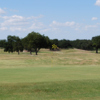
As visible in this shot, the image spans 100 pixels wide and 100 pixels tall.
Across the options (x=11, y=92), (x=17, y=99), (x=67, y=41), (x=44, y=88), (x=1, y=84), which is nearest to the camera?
(x=17, y=99)

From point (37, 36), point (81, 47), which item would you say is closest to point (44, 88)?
point (37, 36)

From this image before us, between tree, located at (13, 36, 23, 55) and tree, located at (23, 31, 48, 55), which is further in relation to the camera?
tree, located at (13, 36, 23, 55)

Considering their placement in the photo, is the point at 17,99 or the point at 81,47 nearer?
the point at 17,99

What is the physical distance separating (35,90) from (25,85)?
3.94ft

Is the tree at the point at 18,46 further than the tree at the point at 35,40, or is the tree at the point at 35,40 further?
the tree at the point at 18,46

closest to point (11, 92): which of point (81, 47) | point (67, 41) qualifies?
point (81, 47)

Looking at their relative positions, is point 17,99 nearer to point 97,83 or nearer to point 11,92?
A: point 11,92

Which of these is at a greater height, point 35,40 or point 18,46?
point 35,40

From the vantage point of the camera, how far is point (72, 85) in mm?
12430

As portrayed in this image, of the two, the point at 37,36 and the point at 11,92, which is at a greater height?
the point at 37,36

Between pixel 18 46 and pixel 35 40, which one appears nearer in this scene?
pixel 35 40

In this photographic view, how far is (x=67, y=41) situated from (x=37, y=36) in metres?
66.2

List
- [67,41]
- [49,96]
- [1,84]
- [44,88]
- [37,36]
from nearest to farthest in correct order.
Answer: [49,96], [44,88], [1,84], [37,36], [67,41]

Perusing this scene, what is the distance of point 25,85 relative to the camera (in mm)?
12453
